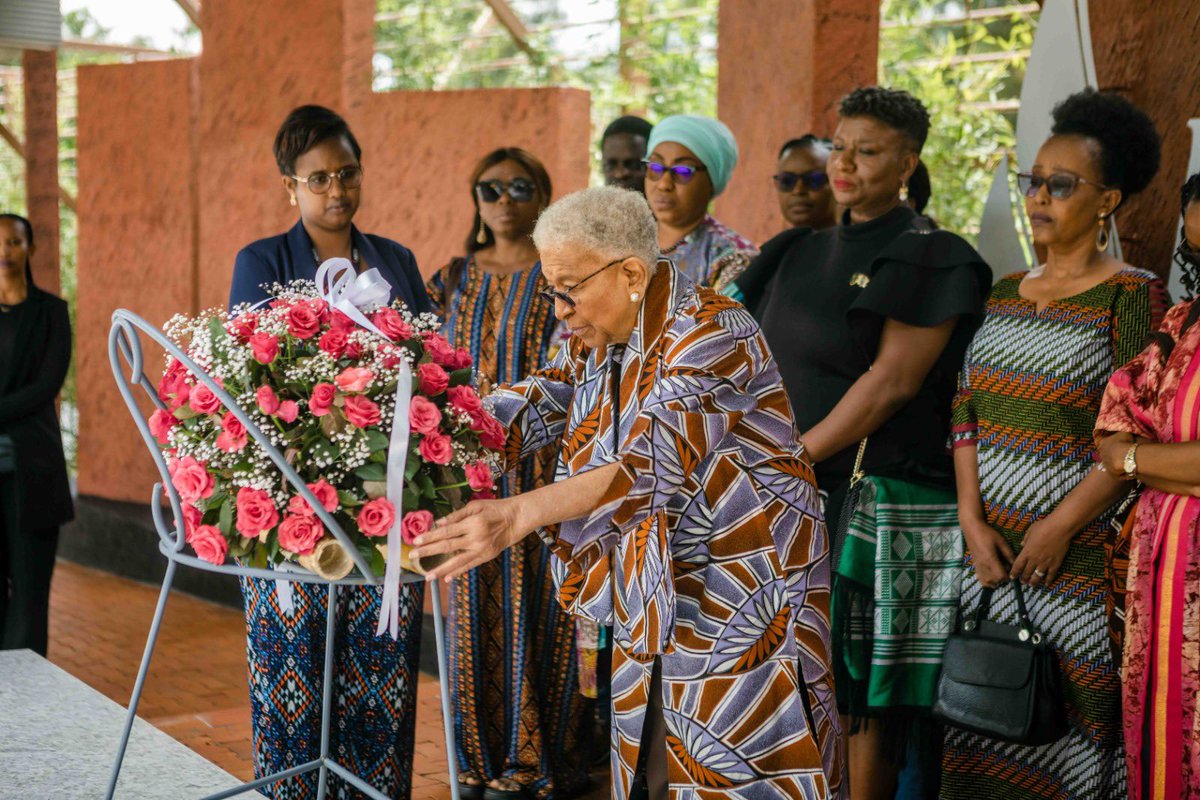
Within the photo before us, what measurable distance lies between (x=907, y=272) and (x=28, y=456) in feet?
13.1

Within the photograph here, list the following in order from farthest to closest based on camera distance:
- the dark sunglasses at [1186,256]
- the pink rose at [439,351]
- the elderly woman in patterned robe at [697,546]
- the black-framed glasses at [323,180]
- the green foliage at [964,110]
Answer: the green foliage at [964,110] → the black-framed glasses at [323,180] → the dark sunglasses at [1186,256] → the elderly woman in patterned robe at [697,546] → the pink rose at [439,351]

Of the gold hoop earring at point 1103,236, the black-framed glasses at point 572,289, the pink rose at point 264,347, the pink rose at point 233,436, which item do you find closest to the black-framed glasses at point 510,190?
the gold hoop earring at point 1103,236

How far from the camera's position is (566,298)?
111 inches

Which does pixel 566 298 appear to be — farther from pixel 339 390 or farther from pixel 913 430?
pixel 913 430

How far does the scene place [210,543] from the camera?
2.34m

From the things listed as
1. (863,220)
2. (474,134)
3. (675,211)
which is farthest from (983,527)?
(474,134)

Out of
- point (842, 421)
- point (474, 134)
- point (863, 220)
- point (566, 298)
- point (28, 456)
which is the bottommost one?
point (28, 456)

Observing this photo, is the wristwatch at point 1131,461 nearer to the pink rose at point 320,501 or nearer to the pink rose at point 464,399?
the pink rose at point 464,399

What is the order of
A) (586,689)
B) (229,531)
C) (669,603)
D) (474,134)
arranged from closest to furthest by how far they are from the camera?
(229,531), (669,603), (586,689), (474,134)

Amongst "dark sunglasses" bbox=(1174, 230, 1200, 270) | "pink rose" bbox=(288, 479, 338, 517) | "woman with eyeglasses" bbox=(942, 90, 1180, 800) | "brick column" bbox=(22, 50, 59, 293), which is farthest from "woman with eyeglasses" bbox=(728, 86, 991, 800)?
"brick column" bbox=(22, 50, 59, 293)

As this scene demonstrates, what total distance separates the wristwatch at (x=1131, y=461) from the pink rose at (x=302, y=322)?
6.69 ft

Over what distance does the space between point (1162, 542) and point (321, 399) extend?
6.91ft

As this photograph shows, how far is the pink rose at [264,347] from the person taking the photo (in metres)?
2.35

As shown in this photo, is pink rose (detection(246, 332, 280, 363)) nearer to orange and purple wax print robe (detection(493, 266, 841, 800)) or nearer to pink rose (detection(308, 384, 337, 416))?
pink rose (detection(308, 384, 337, 416))
